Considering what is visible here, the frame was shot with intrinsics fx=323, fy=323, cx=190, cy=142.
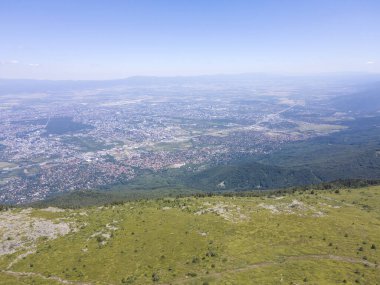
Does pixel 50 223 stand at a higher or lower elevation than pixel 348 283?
lower

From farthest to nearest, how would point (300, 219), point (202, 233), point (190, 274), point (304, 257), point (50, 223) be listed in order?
point (50, 223)
point (300, 219)
point (202, 233)
point (304, 257)
point (190, 274)

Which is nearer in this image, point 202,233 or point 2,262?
point 2,262

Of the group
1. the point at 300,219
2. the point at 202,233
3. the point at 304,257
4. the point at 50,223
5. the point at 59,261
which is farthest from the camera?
the point at 50,223

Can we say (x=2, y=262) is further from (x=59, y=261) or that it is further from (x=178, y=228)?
(x=178, y=228)

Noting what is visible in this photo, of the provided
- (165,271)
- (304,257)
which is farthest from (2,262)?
(304,257)

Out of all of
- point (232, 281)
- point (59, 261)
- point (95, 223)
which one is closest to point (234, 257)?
point (232, 281)

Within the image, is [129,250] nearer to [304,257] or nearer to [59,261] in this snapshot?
[59,261]
